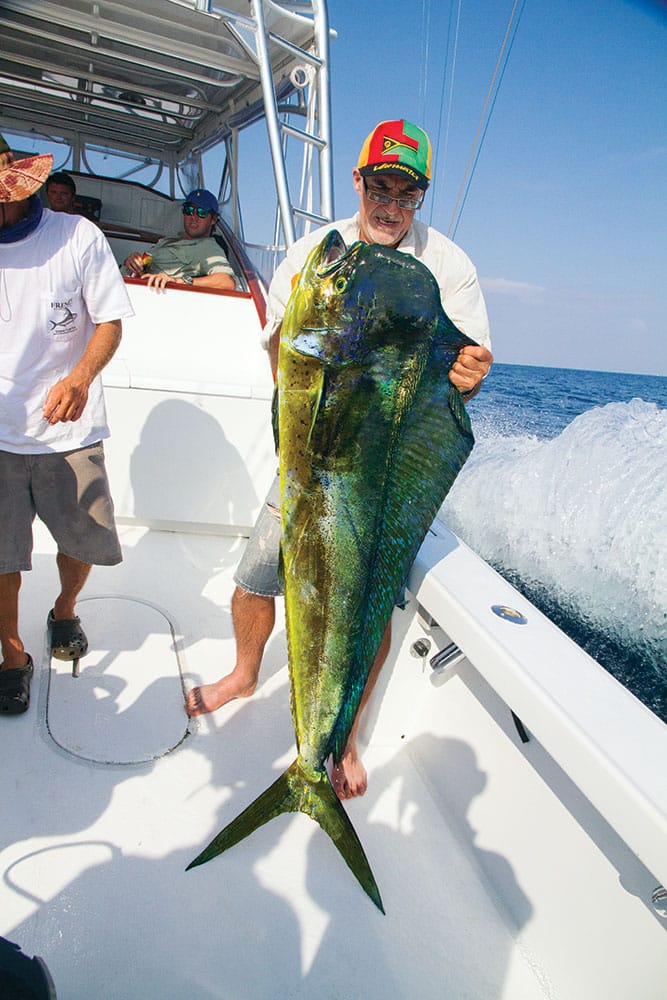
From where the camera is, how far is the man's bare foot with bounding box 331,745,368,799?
6.66 feet

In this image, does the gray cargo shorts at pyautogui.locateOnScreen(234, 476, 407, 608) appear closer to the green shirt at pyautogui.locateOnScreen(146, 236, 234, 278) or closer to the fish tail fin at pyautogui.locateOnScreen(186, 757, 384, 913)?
the fish tail fin at pyautogui.locateOnScreen(186, 757, 384, 913)

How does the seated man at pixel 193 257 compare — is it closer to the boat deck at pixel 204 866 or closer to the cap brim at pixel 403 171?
the cap brim at pixel 403 171

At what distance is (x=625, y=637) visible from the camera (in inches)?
180

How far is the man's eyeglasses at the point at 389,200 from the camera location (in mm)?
1756

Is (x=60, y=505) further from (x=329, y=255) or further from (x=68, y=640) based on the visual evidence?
(x=329, y=255)

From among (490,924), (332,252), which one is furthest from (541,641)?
(332,252)

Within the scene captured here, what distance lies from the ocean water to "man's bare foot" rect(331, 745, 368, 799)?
93.3 inches

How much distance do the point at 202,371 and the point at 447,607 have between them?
2.61m

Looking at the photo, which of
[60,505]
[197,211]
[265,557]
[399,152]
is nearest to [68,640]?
[60,505]

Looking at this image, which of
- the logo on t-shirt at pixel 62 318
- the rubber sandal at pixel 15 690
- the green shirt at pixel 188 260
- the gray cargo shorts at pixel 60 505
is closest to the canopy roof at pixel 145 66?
the green shirt at pixel 188 260

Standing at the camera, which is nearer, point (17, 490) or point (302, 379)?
point (302, 379)

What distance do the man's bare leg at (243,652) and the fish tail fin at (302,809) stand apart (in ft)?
2.60

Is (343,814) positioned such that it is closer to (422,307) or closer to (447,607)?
(447,607)

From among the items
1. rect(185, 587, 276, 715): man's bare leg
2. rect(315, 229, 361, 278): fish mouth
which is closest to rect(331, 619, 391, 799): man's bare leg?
rect(185, 587, 276, 715): man's bare leg
